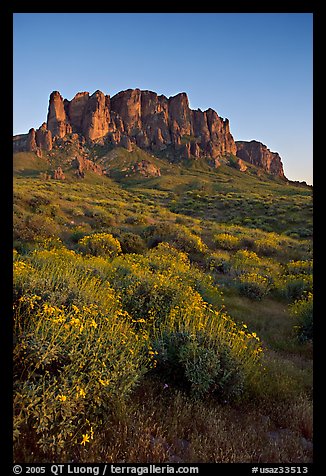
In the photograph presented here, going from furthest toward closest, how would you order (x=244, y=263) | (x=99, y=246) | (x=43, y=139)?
(x=43, y=139) → (x=244, y=263) → (x=99, y=246)

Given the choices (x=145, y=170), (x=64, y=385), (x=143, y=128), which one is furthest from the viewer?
(x=143, y=128)

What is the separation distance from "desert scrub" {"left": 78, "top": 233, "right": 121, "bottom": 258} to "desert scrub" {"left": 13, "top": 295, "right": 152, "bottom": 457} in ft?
28.7

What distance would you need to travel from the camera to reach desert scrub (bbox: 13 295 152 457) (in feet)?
8.63

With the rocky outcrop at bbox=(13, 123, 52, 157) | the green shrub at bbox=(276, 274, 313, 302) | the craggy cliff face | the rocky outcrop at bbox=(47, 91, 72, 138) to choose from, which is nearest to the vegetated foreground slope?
the green shrub at bbox=(276, 274, 313, 302)

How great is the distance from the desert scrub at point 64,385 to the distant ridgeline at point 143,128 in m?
127

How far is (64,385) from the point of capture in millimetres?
2738

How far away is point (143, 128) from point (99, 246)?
16827 centimetres

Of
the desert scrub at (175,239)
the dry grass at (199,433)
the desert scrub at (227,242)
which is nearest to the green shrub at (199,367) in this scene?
the dry grass at (199,433)

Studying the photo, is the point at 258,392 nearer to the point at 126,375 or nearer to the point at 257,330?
the point at 126,375

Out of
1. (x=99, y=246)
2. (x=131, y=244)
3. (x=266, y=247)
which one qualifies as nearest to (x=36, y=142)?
(x=131, y=244)

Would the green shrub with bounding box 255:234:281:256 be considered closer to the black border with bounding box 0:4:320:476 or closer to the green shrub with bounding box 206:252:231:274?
the green shrub with bounding box 206:252:231:274
